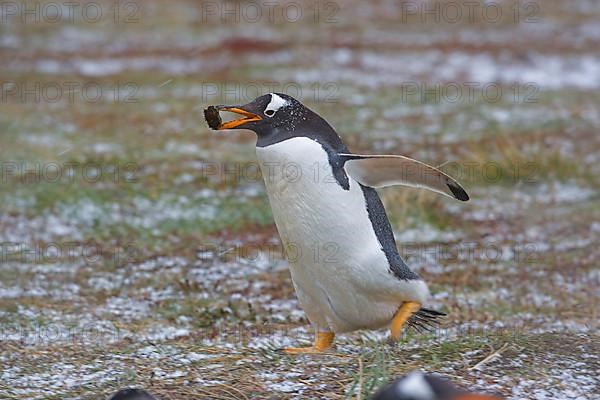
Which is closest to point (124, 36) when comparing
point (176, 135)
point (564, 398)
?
point (176, 135)

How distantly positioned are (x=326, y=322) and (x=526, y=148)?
7.45 meters

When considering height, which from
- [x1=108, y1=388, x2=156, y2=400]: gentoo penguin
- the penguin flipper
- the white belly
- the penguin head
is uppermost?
the penguin head

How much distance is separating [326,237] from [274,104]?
84 cm

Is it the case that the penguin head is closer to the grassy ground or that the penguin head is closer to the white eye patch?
the white eye patch

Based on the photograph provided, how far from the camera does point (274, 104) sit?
237 inches

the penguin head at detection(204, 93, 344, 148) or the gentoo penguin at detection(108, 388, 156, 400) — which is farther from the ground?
the penguin head at detection(204, 93, 344, 148)

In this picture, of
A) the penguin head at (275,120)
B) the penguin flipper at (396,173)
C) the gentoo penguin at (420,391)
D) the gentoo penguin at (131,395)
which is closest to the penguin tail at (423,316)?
the penguin flipper at (396,173)

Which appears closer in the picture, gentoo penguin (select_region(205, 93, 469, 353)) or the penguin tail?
gentoo penguin (select_region(205, 93, 469, 353))

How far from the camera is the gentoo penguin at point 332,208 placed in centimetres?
587

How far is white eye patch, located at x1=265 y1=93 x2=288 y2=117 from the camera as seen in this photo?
19.7 ft

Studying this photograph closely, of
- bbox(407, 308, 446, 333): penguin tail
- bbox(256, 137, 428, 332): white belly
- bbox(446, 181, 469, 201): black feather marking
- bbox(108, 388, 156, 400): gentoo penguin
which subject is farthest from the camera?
bbox(407, 308, 446, 333): penguin tail

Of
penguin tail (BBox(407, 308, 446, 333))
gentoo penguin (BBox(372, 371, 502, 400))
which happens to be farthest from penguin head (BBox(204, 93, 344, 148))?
gentoo penguin (BBox(372, 371, 502, 400))

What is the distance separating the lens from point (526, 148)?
13102mm

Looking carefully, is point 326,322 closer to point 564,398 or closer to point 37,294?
point 564,398
